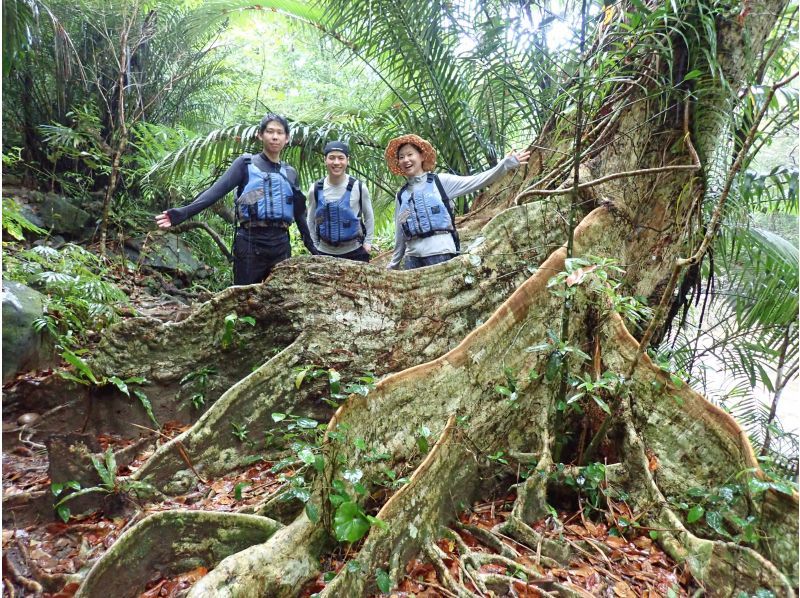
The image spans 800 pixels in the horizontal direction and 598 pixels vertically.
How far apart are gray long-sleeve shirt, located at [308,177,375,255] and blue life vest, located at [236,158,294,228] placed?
276mm

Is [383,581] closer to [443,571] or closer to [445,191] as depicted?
[443,571]

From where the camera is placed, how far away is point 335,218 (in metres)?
3.71

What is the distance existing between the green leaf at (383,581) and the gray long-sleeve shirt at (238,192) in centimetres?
225

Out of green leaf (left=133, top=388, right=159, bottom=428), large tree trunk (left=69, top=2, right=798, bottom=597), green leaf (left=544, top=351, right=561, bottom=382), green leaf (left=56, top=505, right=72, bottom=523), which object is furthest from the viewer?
green leaf (left=133, top=388, right=159, bottom=428)

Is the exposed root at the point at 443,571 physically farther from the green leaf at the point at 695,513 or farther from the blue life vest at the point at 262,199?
the blue life vest at the point at 262,199

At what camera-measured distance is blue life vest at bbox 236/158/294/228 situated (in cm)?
344

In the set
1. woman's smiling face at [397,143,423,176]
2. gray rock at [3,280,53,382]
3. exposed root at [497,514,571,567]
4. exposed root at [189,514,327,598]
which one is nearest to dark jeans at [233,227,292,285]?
woman's smiling face at [397,143,423,176]

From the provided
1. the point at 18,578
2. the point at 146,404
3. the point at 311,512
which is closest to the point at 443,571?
the point at 311,512

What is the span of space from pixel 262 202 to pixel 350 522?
2.25 meters

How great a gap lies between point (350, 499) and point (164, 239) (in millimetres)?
6039

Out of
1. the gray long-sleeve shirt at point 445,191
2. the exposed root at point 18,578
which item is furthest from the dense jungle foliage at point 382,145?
the gray long-sleeve shirt at point 445,191

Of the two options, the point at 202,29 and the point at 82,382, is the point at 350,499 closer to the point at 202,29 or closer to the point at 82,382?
the point at 82,382

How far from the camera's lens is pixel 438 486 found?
91.6 inches

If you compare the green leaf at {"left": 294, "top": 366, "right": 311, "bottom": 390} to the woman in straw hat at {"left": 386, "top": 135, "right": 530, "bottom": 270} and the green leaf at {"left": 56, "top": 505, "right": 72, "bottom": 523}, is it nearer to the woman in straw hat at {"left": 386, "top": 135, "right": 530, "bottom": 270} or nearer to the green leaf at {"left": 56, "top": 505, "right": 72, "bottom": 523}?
the green leaf at {"left": 56, "top": 505, "right": 72, "bottom": 523}
